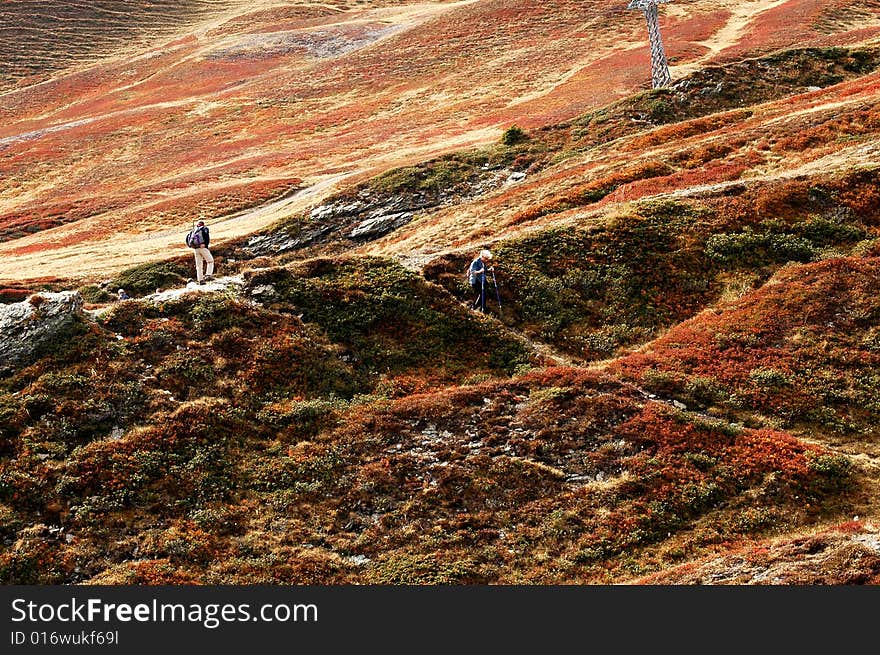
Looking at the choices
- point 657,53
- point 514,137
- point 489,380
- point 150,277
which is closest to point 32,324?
point 489,380

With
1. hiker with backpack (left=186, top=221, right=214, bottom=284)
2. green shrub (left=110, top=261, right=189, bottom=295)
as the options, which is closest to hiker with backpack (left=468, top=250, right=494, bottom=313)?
hiker with backpack (left=186, top=221, right=214, bottom=284)

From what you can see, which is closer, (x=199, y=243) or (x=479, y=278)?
(x=479, y=278)

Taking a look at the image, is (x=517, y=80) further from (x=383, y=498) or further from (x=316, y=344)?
(x=383, y=498)

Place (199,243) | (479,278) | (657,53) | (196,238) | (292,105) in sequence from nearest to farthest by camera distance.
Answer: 1. (479,278)
2. (196,238)
3. (199,243)
4. (657,53)
5. (292,105)

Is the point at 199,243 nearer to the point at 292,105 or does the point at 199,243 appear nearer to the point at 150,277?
the point at 150,277

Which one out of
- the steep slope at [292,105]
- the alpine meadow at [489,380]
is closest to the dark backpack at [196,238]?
the alpine meadow at [489,380]

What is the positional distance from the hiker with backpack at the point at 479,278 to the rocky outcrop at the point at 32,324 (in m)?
15.2

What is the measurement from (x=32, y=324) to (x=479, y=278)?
16927mm

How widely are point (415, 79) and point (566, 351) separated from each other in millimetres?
94192

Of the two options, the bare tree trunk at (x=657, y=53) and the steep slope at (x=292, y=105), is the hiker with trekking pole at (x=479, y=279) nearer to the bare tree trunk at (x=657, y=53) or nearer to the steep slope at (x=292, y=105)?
the steep slope at (x=292, y=105)

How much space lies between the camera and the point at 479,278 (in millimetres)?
31312

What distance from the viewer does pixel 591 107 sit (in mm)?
78938

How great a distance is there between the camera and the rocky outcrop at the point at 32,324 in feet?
83.8

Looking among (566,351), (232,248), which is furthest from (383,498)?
(232,248)
